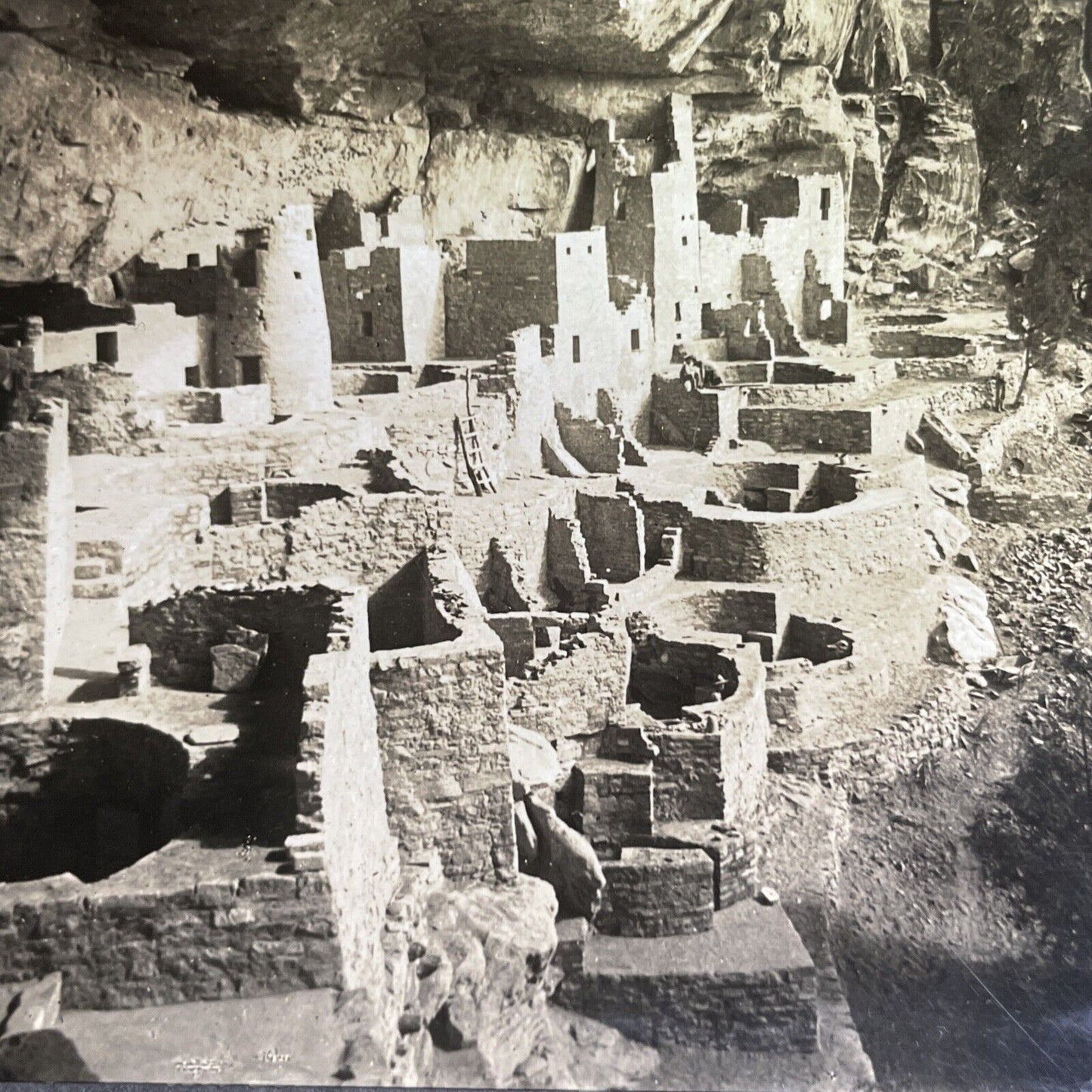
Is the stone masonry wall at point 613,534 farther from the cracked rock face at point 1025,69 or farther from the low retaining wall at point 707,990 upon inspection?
the cracked rock face at point 1025,69

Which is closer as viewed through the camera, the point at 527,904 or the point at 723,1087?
the point at 723,1087

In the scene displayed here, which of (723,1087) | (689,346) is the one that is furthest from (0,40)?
(689,346)

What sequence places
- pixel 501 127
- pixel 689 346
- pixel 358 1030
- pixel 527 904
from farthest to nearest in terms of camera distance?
pixel 689 346 < pixel 501 127 < pixel 527 904 < pixel 358 1030

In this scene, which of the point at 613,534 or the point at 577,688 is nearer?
the point at 577,688

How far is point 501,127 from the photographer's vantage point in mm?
9625

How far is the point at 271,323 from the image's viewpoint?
9.15 metres

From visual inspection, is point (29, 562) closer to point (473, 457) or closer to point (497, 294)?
point (473, 457)

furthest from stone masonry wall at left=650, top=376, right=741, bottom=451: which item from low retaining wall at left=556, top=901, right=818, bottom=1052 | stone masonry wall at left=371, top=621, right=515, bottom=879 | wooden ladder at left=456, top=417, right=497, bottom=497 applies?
low retaining wall at left=556, top=901, right=818, bottom=1052

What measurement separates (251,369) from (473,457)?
4.92 feet

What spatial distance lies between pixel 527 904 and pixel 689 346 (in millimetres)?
7665

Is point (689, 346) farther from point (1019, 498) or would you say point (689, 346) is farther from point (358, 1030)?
point (358, 1030)

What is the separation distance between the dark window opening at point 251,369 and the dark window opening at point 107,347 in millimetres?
1128

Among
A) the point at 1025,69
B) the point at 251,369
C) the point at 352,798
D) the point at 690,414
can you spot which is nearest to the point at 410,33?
the point at 251,369

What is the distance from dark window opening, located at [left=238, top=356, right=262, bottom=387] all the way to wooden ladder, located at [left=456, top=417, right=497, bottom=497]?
127 centimetres
